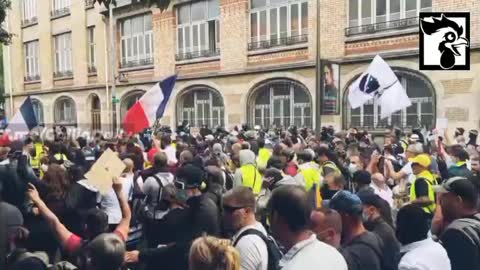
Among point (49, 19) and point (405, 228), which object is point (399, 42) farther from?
point (49, 19)

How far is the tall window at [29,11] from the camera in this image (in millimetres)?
33162

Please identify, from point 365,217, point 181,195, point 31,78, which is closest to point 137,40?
point 31,78

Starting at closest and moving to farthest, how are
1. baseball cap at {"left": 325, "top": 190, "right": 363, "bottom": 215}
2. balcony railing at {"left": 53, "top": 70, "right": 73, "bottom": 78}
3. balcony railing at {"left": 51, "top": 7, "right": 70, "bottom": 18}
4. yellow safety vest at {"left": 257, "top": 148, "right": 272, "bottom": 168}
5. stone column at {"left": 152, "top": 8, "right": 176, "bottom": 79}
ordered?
baseball cap at {"left": 325, "top": 190, "right": 363, "bottom": 215} → yellow safety vest at {"left": 257, "top": 148, "right": 272, "bottom": 168} → stone column at {"left": 152, "top": 8, "right": 176, "bottom": 79} → balcony railing at {"left": 51, "top": 7, "right": 70, "bottom": 18} → balcony railing at {"left": 53, "top": 70, "right": 73, "bottom": 78}

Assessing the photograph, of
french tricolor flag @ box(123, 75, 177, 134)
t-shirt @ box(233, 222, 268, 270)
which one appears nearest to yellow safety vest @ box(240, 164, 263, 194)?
french tricolor flag @ box(123, 75, 177, 134)

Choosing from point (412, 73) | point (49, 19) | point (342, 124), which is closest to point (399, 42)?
point (412, 73)

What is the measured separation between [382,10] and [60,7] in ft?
67.4

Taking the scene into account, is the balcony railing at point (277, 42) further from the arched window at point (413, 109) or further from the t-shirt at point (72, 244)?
the t-shirt at point (72, 244)

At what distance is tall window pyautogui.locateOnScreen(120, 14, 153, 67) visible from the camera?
25.6 meters

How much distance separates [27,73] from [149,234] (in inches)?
1300

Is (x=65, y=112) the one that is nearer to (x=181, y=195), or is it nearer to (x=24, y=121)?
(x=24, y=121)

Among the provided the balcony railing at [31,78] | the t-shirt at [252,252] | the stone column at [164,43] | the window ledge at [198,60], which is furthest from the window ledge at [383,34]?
the balcony railing at [31,78]

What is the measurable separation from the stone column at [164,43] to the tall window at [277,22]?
15.4 feet

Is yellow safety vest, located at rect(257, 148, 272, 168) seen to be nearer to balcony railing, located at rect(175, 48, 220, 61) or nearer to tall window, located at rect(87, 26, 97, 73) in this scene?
balcony railing, located at rect(175, 48, 220, 61)

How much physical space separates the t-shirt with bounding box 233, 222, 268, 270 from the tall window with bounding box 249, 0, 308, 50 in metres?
16.3
